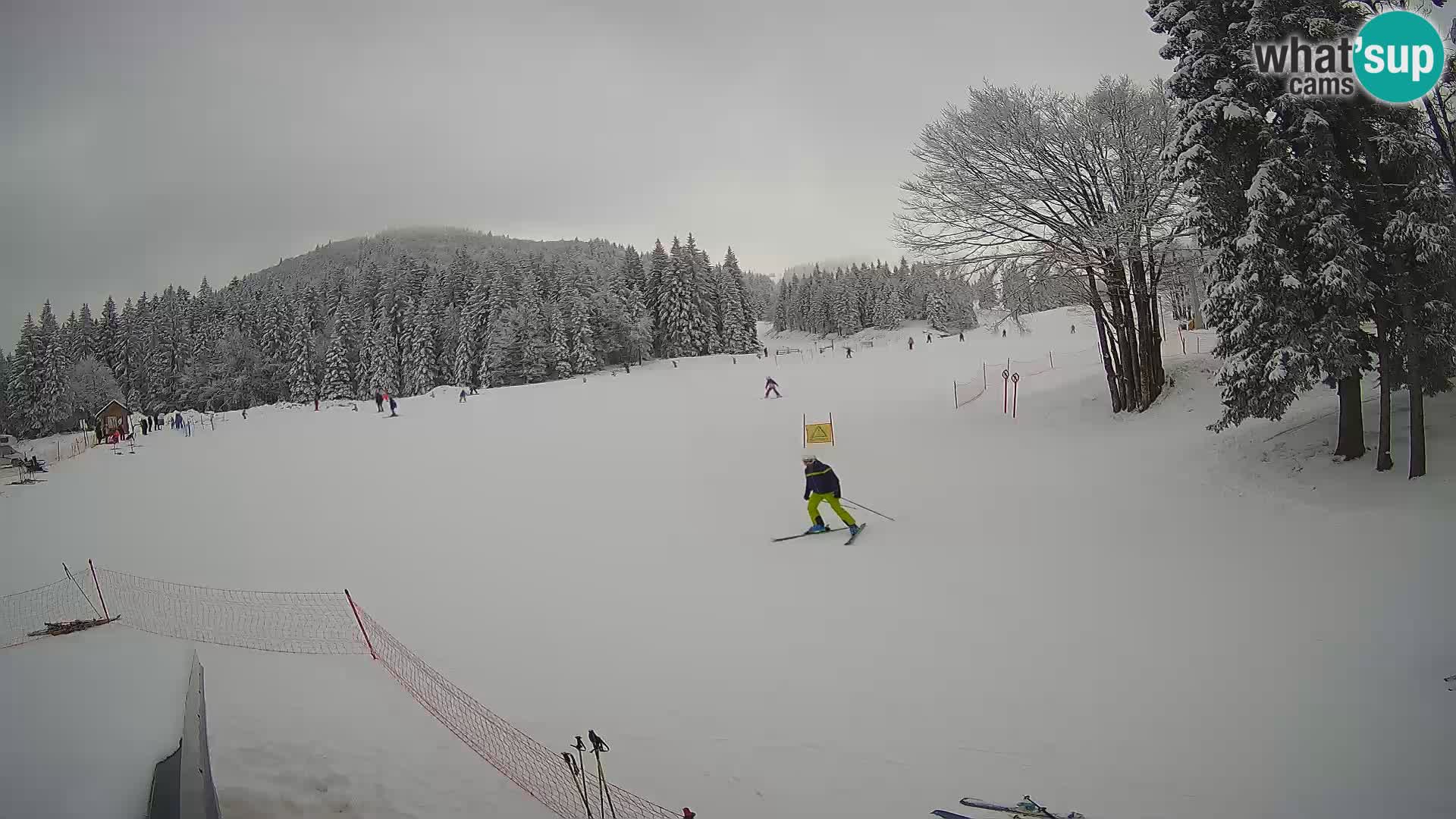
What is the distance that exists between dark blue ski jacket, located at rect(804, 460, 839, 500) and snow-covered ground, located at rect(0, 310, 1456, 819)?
0.89 meters

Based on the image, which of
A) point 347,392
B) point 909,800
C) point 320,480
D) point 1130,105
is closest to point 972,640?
point 909,800

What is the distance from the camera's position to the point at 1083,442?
14445mm

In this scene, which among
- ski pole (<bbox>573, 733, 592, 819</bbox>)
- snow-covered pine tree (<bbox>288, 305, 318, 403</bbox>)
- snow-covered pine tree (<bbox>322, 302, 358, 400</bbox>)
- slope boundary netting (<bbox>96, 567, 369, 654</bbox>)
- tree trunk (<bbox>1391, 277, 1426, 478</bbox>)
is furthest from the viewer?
snow-covered pine tree (<bbox>322, 302, 358, 400</bbox>)

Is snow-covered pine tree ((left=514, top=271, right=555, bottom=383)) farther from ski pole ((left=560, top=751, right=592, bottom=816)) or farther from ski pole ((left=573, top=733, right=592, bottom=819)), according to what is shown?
ski pole ((left=560, top=751, right=592, bottom=816))

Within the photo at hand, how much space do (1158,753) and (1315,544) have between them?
17.0ft

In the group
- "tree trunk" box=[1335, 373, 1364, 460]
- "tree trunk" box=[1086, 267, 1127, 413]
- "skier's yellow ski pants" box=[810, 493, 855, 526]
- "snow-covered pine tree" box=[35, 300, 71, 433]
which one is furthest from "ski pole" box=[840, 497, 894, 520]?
"snow-covered pine tree" box=[35, 300, 71, 433]

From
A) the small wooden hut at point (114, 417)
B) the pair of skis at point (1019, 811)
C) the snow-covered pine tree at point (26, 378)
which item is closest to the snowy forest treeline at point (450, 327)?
the small wooden hut at point (114, 417)

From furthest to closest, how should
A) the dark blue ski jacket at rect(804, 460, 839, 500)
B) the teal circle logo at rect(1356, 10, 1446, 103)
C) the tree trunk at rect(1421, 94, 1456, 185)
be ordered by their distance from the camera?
the dark blue ski jacket at rect(804, 460, 839, 500)
the teal circle logo at rect(1356, 10, 1446, 103)
the tree trunk at rect(1421, 94, 1456, 185)

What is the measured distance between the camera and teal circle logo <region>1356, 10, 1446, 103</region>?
Result: 7.92 metres

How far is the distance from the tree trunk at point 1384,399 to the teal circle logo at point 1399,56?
3.10m

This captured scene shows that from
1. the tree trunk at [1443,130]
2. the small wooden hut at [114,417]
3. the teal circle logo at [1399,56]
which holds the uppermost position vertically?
the teal circle logo at [1399,56]

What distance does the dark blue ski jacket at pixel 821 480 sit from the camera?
10375mm

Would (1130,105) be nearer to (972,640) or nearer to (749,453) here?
(749,453)

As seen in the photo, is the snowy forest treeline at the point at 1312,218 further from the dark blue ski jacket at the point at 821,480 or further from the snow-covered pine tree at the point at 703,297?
the snow-covered pine tree at the point at 703,297
